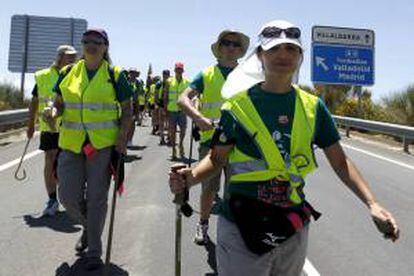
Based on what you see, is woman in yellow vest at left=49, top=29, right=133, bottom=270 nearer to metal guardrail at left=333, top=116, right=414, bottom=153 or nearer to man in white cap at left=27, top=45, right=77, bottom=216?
man in white cap at left=27, top=45, right=77, bottom=216

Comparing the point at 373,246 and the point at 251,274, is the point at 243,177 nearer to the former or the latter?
the point at 251,274

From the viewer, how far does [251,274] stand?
3.77 metres

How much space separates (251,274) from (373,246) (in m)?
4.34

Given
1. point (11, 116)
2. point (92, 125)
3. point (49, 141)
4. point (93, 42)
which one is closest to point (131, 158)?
point (11, 116)

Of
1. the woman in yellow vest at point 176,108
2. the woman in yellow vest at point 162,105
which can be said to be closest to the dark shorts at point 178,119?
the woman in yellow vest at point 176,108

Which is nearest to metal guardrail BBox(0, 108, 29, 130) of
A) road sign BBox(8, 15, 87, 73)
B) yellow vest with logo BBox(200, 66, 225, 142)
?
yellow vest with logo BBox(200, 66, 225, 142)

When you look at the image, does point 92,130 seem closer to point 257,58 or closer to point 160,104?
point 257,58

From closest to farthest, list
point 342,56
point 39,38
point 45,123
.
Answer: point 45,123 < point 342,56 < point 39,38

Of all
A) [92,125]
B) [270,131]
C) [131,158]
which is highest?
[92,125]

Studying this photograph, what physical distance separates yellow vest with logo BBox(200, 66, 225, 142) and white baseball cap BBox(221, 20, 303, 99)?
3350 millimetres

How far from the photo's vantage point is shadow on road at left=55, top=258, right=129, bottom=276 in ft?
21.4

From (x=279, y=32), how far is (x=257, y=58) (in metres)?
0.24

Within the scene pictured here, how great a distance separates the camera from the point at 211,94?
761 centimetres

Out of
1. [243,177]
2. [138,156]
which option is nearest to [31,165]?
[138,156]
